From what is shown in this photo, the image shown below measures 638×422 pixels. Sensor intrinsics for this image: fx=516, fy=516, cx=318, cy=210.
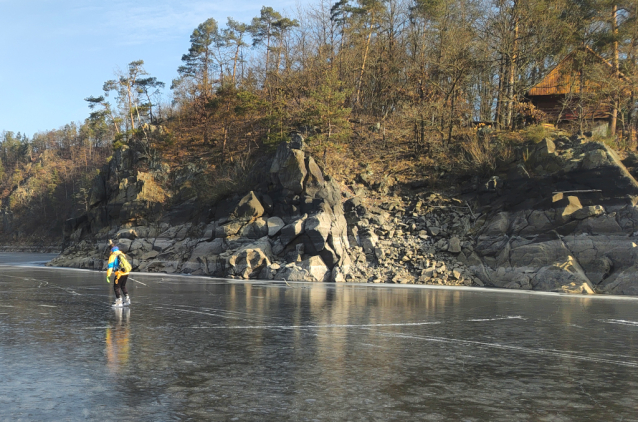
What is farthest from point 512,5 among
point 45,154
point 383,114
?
point 45,154

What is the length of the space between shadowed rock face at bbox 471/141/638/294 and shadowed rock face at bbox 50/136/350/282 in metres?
7.44

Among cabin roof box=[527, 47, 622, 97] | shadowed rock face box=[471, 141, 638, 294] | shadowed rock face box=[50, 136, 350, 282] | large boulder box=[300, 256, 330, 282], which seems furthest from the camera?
cabin roof box=[527, 47, 622, 97]

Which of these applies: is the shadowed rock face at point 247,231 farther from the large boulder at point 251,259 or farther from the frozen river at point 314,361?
the frozen river at point 314,361

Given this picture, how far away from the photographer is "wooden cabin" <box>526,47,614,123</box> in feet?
106

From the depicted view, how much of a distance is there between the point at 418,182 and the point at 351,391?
25.7 m

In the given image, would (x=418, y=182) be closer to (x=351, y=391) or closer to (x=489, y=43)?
(x=489, y=43)

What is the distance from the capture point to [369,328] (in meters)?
11.4

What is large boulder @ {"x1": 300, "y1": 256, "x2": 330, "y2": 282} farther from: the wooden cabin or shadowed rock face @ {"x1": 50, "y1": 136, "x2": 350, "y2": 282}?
the wooden cabin

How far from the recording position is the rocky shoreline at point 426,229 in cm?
2222

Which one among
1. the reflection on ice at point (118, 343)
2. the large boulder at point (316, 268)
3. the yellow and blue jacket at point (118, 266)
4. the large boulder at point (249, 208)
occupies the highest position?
the large boulder at point (249, 208)

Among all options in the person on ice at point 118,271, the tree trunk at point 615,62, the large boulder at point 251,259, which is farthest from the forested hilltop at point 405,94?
the person on ice at point 118,271

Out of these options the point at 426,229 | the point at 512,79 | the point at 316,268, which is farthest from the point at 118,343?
the point at 512,79

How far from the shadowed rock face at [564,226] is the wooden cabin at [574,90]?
761 centimetres

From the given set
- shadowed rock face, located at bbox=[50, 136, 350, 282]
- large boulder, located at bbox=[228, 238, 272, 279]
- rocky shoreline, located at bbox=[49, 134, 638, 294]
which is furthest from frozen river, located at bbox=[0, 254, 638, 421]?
large boulder, located at bbox=[228, 238, 272, 279]
